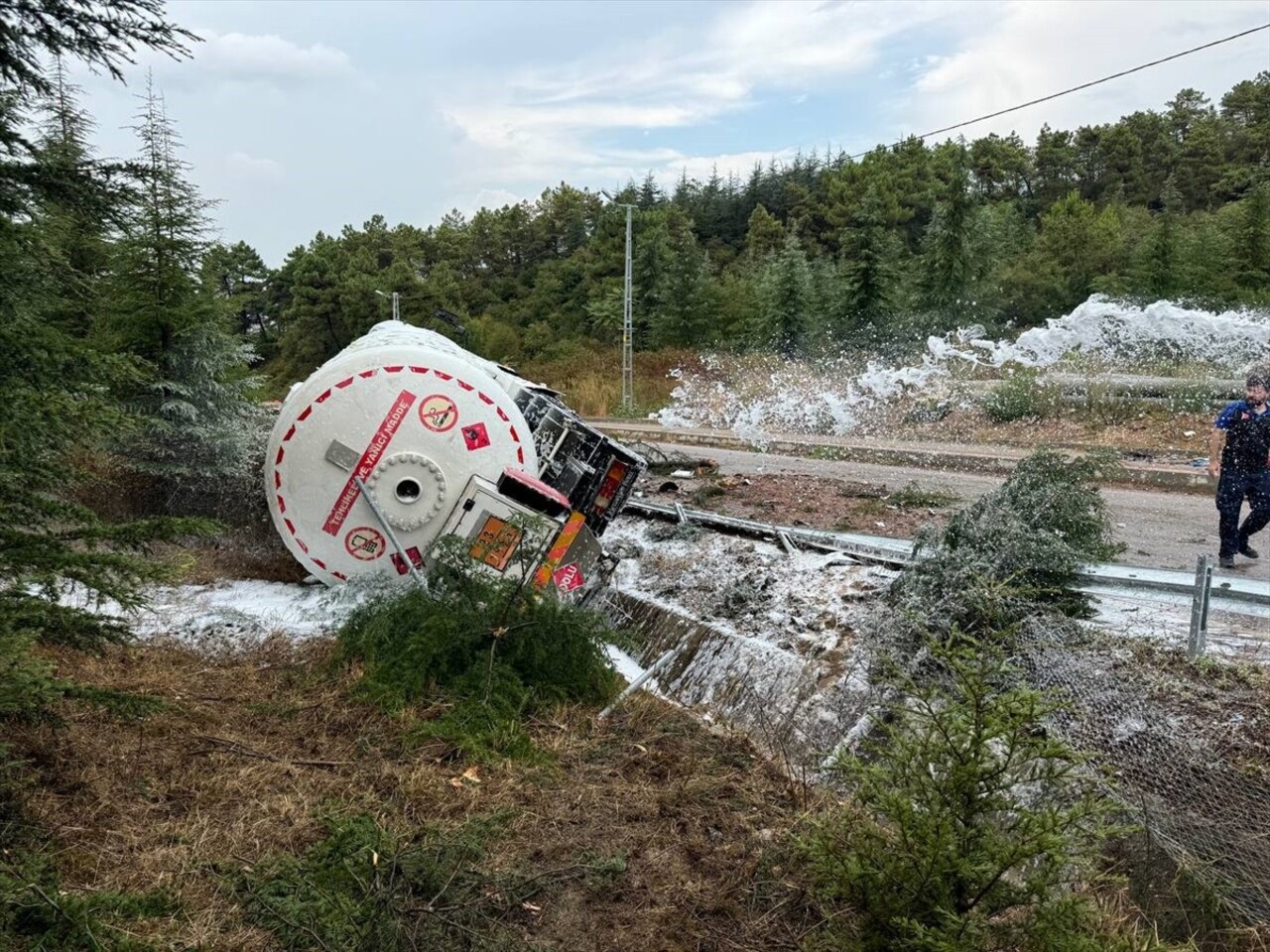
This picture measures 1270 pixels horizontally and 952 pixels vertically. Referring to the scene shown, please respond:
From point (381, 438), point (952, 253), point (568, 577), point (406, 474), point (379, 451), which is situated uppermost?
point (952, 253)

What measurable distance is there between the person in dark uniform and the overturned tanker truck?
5879 millimetres

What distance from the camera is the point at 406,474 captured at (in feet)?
23.0

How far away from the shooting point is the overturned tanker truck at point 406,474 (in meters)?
6.96

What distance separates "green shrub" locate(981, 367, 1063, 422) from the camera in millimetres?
18952

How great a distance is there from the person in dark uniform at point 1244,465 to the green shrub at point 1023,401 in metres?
11.4

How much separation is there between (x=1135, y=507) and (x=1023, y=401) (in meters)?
7.75

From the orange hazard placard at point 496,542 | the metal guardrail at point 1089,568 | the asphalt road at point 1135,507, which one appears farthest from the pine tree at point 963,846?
the asphalt road at point 1135,507

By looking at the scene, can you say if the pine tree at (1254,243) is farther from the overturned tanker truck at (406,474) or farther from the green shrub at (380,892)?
the green shrub at (380,892)

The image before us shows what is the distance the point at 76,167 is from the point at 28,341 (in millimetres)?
962

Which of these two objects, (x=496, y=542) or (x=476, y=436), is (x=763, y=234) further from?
(x=496, y=542)

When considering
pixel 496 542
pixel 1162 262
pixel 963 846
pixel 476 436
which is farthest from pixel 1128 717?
pixel 1162 262

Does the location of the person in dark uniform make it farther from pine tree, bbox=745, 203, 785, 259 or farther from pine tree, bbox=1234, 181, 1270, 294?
pine tree, bbox=745, 203, 785, 259

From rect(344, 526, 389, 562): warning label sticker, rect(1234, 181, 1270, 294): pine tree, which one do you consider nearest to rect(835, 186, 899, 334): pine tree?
rect(1234, 181, 1270, 294): pine tree

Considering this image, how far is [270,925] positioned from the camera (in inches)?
137
